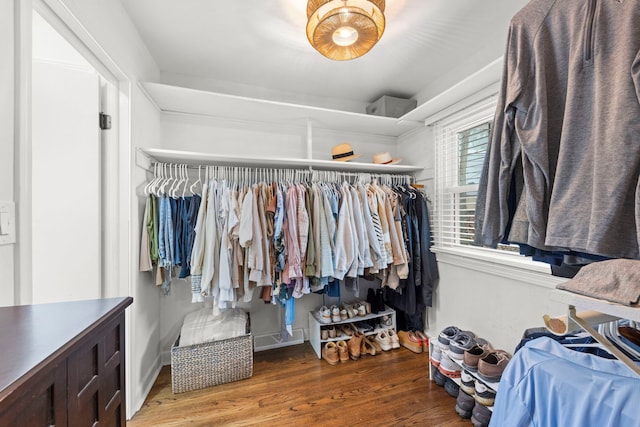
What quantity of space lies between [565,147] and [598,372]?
1.96 ft

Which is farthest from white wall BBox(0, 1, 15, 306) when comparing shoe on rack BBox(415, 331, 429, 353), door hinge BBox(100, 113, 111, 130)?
shoe on rack BBox(415, 331, 429, 353)

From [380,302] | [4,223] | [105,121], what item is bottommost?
[380,302]

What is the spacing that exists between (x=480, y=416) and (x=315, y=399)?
0.93m

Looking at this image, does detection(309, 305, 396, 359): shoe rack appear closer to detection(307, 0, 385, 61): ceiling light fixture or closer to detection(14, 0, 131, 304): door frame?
detection(14, 0, 131, 304): door frame

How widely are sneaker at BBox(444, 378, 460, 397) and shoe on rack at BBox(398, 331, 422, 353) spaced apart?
0.45m

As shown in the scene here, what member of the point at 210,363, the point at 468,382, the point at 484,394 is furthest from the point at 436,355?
the point at 210,363

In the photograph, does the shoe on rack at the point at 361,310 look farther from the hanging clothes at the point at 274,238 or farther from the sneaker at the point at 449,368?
the sneaker at the point at 449,368

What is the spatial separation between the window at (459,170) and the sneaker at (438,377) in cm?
95

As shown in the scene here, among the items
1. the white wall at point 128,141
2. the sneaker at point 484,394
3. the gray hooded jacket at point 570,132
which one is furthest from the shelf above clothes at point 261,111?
the sneaker at point 484,394

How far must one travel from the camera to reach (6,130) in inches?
29.2

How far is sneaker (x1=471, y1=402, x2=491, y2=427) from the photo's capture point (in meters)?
1.34

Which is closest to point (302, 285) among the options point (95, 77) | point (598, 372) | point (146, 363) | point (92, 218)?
point (146, 363)

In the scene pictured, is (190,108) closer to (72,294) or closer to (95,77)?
(95,77)

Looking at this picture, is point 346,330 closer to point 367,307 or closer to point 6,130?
point 367,307
